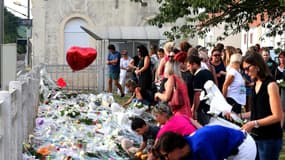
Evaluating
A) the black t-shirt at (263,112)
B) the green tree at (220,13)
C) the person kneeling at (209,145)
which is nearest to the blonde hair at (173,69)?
the black t-shirt at (263,112)

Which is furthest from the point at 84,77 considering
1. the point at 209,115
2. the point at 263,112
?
the point at 263,112

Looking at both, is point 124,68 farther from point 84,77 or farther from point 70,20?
point 70,20

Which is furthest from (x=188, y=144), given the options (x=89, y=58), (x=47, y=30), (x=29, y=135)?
(x=47, y=30)

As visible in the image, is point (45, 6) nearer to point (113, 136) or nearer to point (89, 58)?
point (89, 58)

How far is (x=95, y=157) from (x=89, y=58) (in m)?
10.8

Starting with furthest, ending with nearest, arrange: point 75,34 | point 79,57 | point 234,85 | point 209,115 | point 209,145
A: point 75,34, point 79,57, point 234,85, point 209,115, point 209,145

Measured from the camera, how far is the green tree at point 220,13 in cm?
1520

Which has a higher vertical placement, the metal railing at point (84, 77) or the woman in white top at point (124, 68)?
the woman in white top at point (124, 68)

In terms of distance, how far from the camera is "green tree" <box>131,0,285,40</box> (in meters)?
15.2

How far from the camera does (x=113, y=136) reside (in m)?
10.5

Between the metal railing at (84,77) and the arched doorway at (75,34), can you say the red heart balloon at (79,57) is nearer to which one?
the metal railing at (84,77)

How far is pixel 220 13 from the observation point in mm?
16781

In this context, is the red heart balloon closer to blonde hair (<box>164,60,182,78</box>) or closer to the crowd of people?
the crowd of people

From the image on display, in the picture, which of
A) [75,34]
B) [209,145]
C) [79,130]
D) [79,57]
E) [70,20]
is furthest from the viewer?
[70,20]
